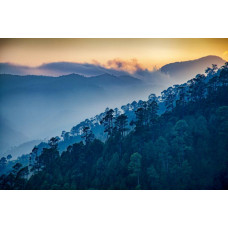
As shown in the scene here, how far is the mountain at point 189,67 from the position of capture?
9660 millimetres

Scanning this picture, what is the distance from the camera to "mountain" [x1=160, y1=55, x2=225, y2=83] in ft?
31.7

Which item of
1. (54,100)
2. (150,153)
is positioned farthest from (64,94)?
(150,153)

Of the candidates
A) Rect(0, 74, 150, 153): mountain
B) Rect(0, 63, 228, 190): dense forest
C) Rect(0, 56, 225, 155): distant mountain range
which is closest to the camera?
Rect(0, 63, 228, 190): dense forest

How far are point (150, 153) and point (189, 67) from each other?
4.26 meters

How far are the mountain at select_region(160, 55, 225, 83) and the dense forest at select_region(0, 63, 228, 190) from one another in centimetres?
34

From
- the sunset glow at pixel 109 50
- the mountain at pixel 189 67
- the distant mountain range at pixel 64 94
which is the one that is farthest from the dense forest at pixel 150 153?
the sunset glow at pixel 109 50

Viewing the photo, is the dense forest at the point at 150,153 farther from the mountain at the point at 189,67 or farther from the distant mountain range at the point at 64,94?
the distant mountain range at the point at 64,94

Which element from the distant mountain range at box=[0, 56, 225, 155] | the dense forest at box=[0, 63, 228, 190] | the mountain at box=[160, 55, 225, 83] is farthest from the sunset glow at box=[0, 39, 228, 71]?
the dense forest at box=[0, 63, 228, 190]

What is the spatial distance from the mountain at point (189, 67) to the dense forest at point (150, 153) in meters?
0.34

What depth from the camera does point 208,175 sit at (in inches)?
328

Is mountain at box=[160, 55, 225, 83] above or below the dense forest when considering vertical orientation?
above

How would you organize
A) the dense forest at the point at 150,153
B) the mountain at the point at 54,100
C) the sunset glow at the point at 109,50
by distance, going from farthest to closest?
1. the mountain at the point at 54,100
2. the sunset glow at the point at 109,50
3. the dense forest at the point at 150,153

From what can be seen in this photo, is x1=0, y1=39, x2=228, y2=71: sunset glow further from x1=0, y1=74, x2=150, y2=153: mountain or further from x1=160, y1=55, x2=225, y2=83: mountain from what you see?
x1=0, y1=74, x2=150, y2=153: mountain

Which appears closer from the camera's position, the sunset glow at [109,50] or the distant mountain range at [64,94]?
the sunset glow at [109,50]
